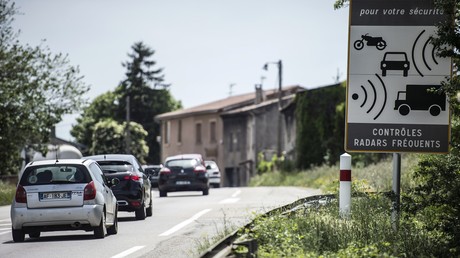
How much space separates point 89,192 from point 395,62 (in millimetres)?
6310

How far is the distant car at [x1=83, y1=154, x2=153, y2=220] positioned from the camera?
70.7 feet

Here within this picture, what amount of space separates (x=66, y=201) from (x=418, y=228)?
6463 mm

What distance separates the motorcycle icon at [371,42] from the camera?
12812mm

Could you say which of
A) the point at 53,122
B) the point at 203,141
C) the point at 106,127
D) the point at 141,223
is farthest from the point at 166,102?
the point at 141,223

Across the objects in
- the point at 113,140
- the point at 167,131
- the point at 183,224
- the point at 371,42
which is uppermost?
the point at 371,42

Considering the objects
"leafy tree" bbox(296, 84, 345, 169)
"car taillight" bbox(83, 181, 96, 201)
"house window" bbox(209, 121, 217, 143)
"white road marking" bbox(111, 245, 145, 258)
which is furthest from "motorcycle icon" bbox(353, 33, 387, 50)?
"house window" bbox(209, 121, 217, 143)

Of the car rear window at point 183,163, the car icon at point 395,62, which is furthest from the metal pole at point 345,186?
the car rear window at point 183,163

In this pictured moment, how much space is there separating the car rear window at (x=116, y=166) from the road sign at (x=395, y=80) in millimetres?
10009

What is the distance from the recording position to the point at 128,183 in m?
21.7

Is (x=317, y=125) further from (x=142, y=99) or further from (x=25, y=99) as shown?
(x=142, y=99)

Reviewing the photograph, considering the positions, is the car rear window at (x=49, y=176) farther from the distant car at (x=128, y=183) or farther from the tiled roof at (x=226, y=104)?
the tiled roof at (x=226, y=104)

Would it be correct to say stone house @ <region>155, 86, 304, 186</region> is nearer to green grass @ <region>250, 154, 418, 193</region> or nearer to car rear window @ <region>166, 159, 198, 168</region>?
green grass @ <region>250, 154, 418, 193</region>

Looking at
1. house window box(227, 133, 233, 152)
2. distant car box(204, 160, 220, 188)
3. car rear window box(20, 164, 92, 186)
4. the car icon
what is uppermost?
the car icon

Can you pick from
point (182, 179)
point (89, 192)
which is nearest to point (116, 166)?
point (89, 192)
